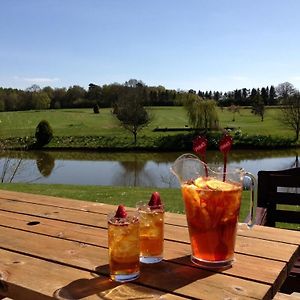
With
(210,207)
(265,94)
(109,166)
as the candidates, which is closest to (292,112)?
(109,166)

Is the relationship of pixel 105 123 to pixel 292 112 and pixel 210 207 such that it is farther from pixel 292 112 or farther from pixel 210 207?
pixel 210 207

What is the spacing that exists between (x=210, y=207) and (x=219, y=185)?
84 millimetres

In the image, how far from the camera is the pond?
17.4 metres

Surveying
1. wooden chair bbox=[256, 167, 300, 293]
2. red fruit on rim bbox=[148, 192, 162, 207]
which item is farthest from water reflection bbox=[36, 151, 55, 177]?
red fruit on rim bbox=[148, 192, 162, 207]

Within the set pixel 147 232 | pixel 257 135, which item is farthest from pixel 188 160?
pixel 257 135

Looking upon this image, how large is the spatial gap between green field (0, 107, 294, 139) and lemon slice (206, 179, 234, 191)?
33776 mm

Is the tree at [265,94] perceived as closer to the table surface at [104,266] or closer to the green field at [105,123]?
the green field at [105,123]

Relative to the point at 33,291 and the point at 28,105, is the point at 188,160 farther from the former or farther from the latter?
the point at 28,105

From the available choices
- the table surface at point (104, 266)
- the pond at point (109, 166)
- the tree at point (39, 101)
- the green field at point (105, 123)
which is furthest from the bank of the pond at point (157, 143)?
the table surface at point (104, 266)

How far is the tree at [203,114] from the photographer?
3953cm

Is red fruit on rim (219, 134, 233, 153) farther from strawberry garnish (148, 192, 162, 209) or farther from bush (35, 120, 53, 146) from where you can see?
bush (35, 120, 53, 146)

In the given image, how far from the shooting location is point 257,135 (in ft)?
118

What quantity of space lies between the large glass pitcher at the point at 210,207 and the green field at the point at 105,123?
3368cm

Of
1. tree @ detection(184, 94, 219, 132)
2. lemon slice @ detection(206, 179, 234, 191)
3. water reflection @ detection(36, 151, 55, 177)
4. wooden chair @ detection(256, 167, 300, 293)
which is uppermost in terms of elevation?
tree @ detection(184, 94, 219, 132)
